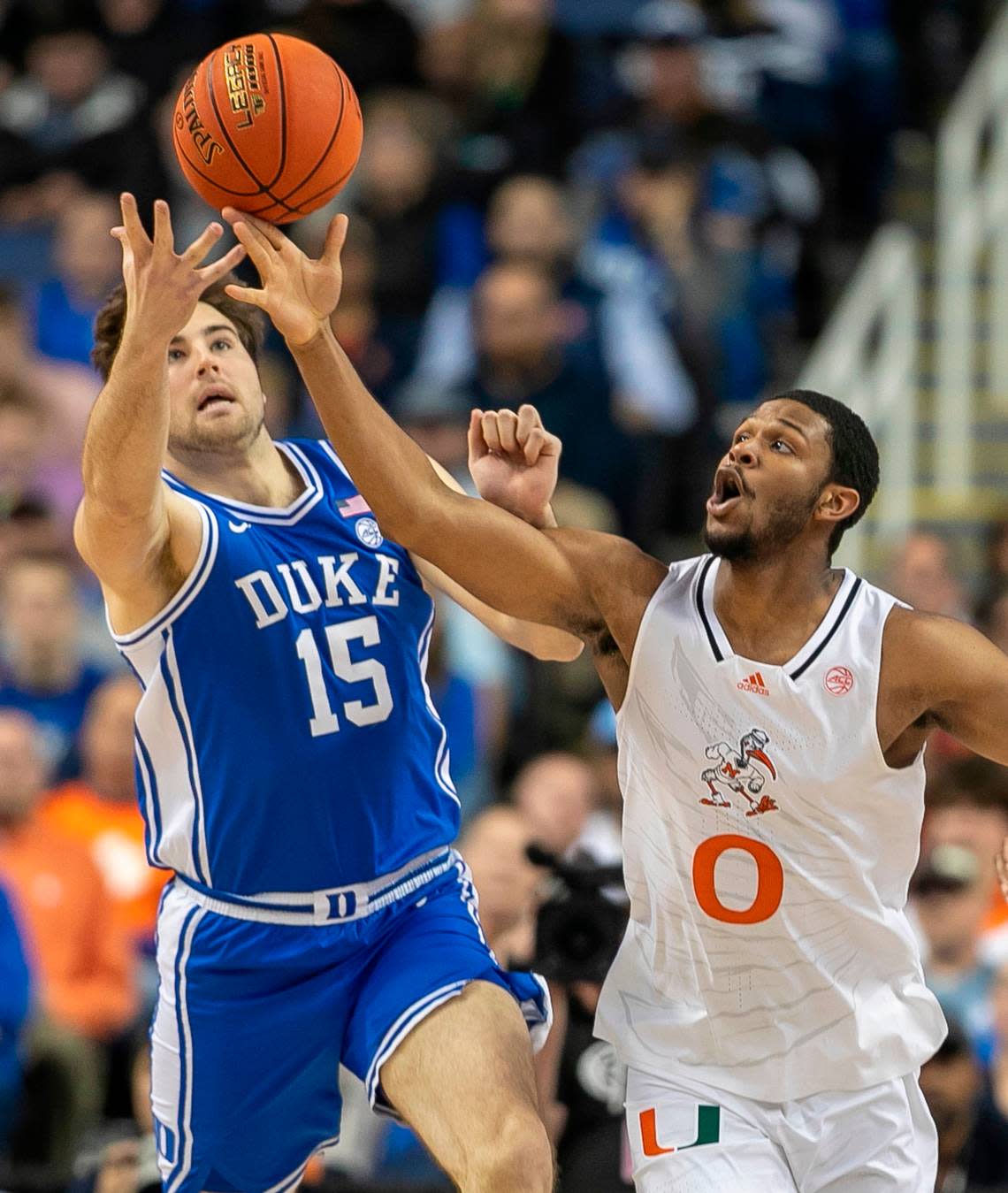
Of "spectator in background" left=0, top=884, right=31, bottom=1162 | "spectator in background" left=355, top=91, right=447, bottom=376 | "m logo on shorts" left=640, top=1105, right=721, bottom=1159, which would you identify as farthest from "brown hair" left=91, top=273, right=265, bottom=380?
"spectator in background" left=355, top=91, right=447, bottom=376

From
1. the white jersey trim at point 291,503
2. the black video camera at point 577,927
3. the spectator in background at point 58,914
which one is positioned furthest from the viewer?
the spectator in background at point 58,914

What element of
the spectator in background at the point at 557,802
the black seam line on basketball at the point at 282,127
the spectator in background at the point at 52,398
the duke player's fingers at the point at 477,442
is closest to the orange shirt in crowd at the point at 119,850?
the spectator in background at the point at 557,802

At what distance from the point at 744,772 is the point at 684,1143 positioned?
0.84 metres

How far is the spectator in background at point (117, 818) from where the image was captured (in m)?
8.30

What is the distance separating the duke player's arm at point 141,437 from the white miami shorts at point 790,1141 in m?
1.71

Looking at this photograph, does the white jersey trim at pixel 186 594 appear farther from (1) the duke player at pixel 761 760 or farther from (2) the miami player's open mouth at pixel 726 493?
(2) the miami player's open mouth at pixel 726 493

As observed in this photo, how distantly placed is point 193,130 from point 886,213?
8.37 meters

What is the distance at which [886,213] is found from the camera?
1257 cm

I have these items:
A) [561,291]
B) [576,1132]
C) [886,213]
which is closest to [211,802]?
[576,1132]

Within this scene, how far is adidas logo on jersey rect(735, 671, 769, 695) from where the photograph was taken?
15.6 ft

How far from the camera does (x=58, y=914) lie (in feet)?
26.5

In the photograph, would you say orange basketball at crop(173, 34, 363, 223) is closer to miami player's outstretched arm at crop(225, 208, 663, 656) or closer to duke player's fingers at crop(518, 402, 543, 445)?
miami player's outstretched arm at crop(225, 208, 663, 656)

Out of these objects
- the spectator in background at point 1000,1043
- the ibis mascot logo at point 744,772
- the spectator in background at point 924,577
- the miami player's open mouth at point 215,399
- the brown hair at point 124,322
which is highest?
the brown hair at point 124,322

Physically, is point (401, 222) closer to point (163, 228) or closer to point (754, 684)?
point (163, 228)
